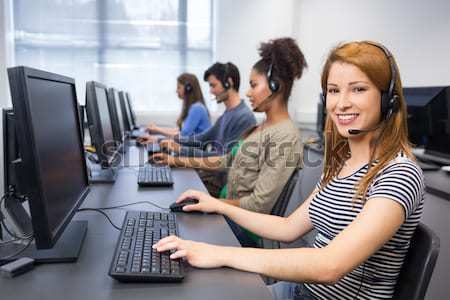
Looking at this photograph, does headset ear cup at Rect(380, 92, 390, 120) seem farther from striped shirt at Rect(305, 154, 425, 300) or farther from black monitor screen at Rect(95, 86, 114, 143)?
black monitor screen at Rect(95, 86, 114, 143)

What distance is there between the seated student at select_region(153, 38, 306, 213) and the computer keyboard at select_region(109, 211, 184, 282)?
613 millimetres

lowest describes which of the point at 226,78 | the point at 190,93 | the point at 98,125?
the point at 98,125

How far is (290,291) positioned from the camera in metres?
1.10

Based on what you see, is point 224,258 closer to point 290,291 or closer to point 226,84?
point 290,291

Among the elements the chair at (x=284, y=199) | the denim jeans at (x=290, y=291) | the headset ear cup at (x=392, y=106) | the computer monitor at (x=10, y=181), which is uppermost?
the headset ear cup at (x=392, y=106)

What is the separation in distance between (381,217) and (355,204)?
0.15 meters

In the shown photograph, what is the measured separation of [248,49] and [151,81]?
1.10 meters

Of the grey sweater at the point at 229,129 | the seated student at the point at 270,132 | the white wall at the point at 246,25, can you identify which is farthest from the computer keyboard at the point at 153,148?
the white wall at the point at 246,25

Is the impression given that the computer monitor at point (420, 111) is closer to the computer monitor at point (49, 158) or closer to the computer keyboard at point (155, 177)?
the computer keyboard at point (155, 177)

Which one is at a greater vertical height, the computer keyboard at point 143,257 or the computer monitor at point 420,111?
the computer monitor at point 420,111

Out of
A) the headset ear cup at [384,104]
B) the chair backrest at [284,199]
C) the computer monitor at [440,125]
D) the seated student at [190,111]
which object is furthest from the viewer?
the seated student at [190,111]

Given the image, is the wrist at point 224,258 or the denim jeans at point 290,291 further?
the denim jeans at point 290,291

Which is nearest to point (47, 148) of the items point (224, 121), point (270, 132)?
point (270, 132)

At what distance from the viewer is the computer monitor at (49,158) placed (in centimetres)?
71
